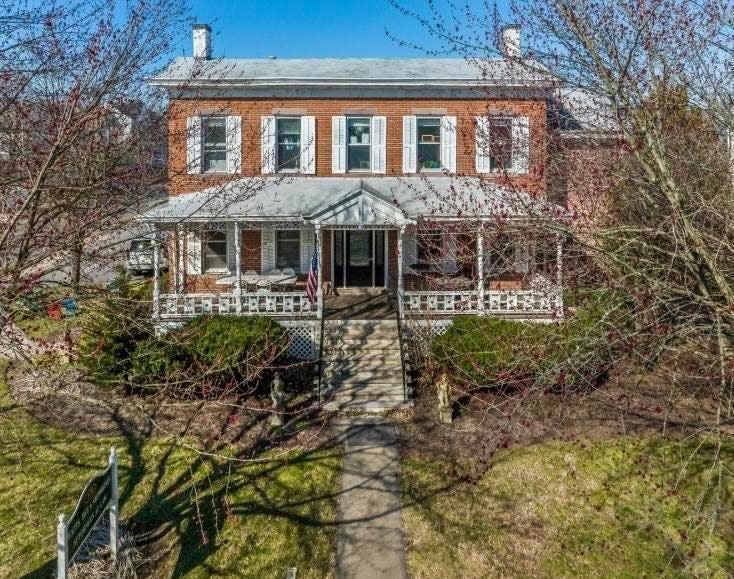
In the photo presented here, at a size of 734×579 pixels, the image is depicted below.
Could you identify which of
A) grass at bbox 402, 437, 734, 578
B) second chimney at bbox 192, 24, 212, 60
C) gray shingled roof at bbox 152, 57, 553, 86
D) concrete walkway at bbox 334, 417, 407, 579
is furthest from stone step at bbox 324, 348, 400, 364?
second chimney at bbox 192, 24, 212, 60

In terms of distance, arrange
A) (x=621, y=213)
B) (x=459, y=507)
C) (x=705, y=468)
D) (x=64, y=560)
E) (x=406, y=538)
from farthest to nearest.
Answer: (x=621, y=213), (x=705, y=468), (x=459, y=507), (x=406, y=538), (x=64, y=560)

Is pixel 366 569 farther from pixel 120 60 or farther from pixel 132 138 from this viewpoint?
pixel 132 138

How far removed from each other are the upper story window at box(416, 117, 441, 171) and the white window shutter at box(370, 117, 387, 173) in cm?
105

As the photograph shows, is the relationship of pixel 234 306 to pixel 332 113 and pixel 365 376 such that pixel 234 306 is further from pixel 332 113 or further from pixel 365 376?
pixel 332 113

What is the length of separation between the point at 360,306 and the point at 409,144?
5.39m

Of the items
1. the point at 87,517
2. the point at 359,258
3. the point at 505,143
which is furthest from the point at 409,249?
the point at 87,517

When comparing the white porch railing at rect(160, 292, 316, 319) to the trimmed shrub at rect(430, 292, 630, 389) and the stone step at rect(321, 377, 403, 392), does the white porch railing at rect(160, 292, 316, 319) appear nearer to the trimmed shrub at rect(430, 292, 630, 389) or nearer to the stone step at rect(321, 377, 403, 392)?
the stone step at rect(321, 377, 403, 392)

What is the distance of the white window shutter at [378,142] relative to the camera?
17.0 m

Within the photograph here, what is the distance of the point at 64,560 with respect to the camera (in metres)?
5.29

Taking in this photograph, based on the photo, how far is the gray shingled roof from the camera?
53.4 ft

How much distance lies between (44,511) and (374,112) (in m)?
13.4

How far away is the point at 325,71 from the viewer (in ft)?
58.3

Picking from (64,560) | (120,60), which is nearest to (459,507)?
(64,560)

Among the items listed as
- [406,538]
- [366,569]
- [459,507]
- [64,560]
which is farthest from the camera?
[459,507]
